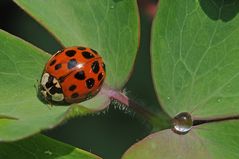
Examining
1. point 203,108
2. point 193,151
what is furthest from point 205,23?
point 193,151

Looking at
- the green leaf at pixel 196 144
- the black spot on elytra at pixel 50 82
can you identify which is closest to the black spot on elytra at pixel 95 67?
the black spot on elytra at pixel 50 82

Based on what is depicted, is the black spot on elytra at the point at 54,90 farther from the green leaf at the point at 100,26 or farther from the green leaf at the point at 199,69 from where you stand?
the green leaf at the point at 199,69

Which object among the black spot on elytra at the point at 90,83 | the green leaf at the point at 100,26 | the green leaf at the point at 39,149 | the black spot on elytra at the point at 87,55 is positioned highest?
the green leaf at the point at 100,26

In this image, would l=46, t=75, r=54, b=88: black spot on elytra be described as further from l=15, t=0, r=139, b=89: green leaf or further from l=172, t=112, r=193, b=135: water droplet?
l=172, t=112, r=193, b=135: water droplet

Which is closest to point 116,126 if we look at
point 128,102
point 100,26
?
point 128,102

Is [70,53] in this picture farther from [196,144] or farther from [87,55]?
[196,144]

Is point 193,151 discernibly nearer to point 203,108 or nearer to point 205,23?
point 203,108
